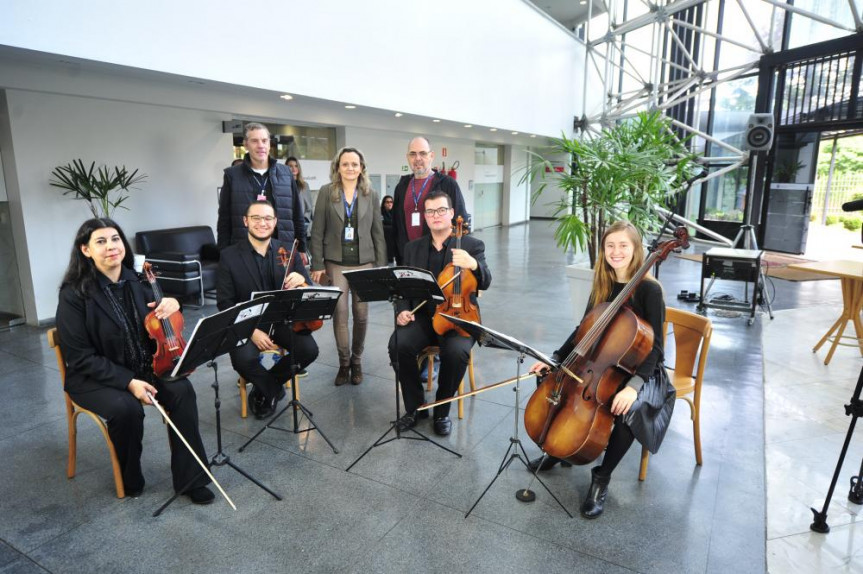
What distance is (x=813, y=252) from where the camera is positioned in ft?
32.2

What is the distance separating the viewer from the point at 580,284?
4801mm

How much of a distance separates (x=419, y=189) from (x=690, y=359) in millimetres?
2049

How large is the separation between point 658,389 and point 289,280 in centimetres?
206

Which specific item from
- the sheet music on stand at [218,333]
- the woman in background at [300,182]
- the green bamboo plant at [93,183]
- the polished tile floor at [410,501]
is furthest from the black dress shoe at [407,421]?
the green bamboo plant at [93,183]

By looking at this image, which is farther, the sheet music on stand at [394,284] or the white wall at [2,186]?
the white wall at [2,186]

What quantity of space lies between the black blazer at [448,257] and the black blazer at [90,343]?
1.39 m

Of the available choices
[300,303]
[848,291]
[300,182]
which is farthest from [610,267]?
[300,182]

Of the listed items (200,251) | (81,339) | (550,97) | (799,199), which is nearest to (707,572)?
(81,339)

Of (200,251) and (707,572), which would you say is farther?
(200,251)

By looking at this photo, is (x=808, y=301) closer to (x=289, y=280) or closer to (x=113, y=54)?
(x=289, y=280)

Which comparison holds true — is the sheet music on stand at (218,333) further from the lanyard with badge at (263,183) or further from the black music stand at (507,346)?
the lanyard with badge at (263,183)

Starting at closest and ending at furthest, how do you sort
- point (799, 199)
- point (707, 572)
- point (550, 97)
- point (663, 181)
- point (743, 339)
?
point (707, 572) → point (663, 181) → point (743, 339) → point (799, 199) → point (550, 97)

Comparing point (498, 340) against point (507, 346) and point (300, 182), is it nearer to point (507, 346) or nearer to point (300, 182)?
point (507, 346)

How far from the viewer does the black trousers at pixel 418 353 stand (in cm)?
297
